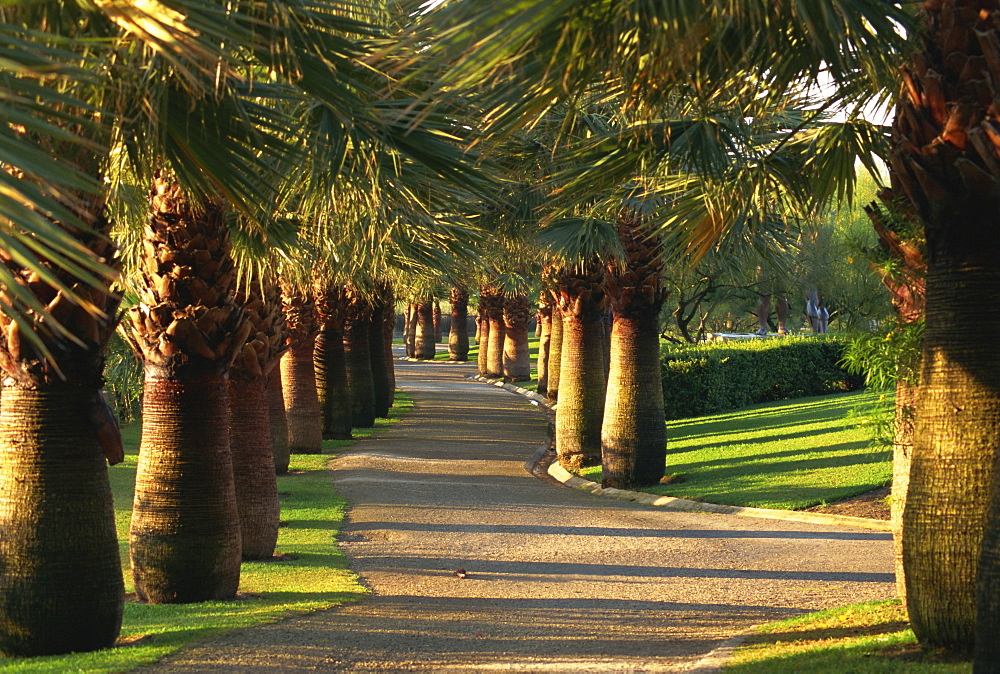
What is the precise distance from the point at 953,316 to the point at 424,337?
59086 mm

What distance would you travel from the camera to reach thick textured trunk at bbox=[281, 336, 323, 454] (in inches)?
836

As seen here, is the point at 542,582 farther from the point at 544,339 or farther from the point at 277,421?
the point at 544,339

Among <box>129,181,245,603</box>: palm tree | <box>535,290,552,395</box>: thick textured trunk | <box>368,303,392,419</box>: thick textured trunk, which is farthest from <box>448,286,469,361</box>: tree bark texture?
<box>129,181,245,603</box>: palm tree

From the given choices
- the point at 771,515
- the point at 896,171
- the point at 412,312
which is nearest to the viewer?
the point at 896,171

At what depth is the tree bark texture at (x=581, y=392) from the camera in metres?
20.0

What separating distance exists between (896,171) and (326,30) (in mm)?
3584

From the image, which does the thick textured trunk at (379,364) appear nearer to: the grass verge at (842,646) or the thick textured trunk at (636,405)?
the thick textured trunk at (636,405)

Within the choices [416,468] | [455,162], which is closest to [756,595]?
[455,162]

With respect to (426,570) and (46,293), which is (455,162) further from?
(426,570)

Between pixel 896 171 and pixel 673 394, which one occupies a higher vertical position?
pixel 896 171

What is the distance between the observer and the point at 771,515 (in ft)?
47.2

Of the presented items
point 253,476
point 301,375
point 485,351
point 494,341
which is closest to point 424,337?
point 485,351

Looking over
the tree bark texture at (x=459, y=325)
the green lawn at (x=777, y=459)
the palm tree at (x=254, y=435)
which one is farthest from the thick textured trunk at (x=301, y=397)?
the tree bark texture at (x=459, y=325)

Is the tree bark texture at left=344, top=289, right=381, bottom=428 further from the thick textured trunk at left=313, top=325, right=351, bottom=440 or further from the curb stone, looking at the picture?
the curb stone
